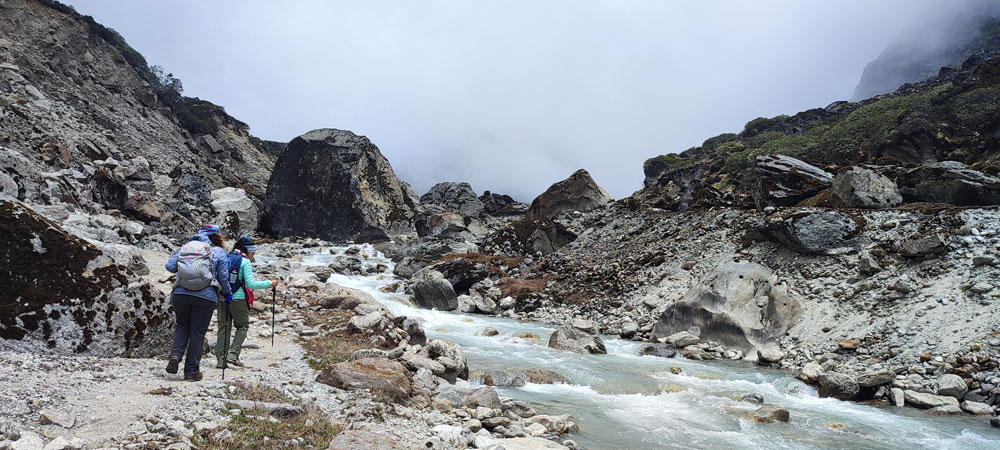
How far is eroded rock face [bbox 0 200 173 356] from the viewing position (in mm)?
5547

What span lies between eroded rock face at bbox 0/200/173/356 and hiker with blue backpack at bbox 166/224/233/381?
2.94ft

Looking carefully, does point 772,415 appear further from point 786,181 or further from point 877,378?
point 786,181

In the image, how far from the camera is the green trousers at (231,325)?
7.04 m

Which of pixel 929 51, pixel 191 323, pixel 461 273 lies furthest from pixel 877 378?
pixel 929 51

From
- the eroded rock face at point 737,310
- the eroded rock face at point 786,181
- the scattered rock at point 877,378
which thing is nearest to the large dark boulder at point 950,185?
the eroded rock face at point 786,181

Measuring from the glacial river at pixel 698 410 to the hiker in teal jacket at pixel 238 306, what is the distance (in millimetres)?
5045

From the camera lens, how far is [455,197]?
7744 cm

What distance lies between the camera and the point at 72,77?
47688 mm

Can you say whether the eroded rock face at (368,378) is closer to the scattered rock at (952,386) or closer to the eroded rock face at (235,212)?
the scattered rock at (952,386)

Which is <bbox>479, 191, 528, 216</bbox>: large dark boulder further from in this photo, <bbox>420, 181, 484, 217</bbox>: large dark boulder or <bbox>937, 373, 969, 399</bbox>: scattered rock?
<bbox>937, 373, 969, 399</bbox>: scattered rock

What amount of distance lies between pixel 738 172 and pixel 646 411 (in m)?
53.4

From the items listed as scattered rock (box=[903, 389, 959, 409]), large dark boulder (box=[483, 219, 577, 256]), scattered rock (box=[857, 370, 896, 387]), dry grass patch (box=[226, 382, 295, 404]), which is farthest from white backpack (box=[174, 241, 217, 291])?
large dark boulder (box=[483, 219, 577, 256])

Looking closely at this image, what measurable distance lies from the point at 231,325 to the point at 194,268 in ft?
5.16

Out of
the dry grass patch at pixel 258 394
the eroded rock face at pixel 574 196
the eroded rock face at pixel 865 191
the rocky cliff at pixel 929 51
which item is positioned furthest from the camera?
the rocky cliff at pixel 929 51
